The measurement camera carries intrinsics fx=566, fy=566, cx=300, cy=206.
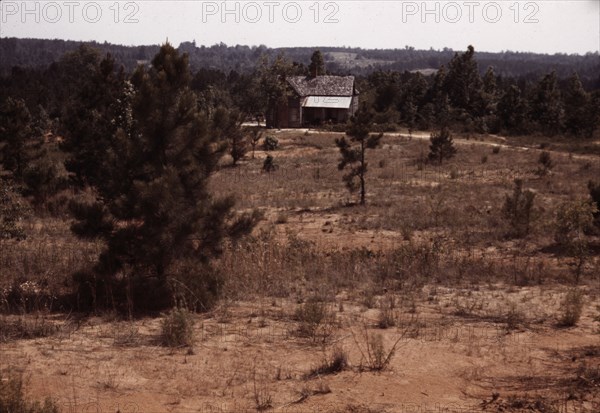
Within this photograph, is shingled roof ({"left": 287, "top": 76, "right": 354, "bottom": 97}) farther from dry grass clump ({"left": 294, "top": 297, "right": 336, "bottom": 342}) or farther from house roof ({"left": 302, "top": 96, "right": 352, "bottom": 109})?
dry grass clump ({"left": 294, "top": 297, "right": 336, "bottom": 342})

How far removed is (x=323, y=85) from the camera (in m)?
58.4

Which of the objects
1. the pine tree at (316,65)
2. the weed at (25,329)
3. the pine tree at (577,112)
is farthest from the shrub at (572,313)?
the pine tree at (316,65)

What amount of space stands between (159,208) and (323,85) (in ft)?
168

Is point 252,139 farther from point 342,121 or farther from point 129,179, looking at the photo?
point 129,179

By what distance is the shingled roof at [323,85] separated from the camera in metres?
57.4

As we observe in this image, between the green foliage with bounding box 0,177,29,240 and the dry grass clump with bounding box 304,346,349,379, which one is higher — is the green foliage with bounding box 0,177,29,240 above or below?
above

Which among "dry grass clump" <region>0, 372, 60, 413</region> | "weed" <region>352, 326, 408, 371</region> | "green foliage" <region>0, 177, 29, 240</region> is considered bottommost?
"weed" <region>352, 326, 408, 371</region>

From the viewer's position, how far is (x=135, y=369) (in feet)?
21.6

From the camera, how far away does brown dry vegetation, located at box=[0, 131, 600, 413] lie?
6.01 meters

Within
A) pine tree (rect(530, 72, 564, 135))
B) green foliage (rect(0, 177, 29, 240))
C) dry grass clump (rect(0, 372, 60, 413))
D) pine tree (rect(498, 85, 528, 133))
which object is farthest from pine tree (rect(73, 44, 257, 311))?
→ pine tree (rect(530, 72, 564, 135))

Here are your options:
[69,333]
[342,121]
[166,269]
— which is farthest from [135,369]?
[342,121]

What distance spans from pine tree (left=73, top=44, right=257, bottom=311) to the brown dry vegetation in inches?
33.8

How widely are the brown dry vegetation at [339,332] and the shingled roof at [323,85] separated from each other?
4231 centimetres

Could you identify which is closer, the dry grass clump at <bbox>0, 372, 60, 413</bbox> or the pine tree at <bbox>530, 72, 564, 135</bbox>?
the dry grass clump at <bbox>0, 372, 60, 413</bbox>
